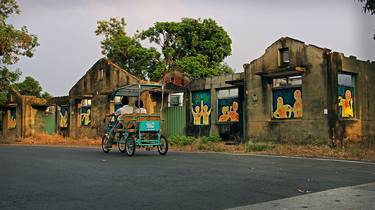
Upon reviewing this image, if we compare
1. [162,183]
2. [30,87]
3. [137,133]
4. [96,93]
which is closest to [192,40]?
[96,93]

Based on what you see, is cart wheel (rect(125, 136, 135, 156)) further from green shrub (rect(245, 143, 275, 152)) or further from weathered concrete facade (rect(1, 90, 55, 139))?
weathered concrete facade (rect(1, 90, 55, 139))

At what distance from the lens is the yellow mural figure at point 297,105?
64.8 ft

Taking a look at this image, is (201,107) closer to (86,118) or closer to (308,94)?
(308,94)

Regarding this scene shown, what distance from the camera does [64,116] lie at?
35.1 metres

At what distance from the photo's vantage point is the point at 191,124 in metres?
25.1

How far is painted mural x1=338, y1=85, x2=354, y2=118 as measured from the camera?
19781 millimetres

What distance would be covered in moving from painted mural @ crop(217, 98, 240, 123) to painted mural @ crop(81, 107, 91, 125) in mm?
12213

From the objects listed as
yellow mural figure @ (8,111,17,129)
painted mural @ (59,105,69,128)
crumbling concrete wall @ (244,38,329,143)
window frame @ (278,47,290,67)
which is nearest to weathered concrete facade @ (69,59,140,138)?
painted mural @ (59,105,69,128)

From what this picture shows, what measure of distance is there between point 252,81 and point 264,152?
5.04 m

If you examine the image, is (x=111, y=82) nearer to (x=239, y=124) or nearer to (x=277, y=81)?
(x=239, y=124)

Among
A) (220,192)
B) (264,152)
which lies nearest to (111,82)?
(264,152)

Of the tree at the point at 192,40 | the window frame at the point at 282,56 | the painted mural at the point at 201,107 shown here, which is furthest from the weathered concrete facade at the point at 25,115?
the window frame at the point at 282,56

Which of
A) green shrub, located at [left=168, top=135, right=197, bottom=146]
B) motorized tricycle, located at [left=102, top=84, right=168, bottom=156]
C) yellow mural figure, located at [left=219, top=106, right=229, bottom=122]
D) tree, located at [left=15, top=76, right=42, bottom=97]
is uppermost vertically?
tree, located at [left=15, top=76, right=42, bottom=97]

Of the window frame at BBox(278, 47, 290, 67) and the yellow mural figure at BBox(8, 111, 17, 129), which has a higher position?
the window frame at BBox(278, 47, 290, 67)
